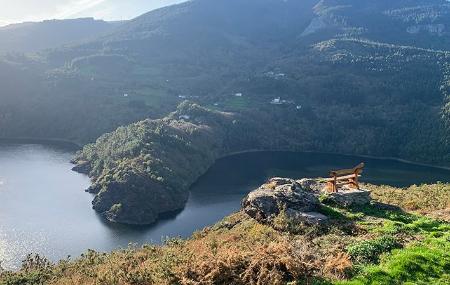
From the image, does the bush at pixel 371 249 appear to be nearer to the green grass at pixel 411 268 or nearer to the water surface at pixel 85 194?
the green grass at pixel 411 268

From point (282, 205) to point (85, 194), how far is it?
108470 mm

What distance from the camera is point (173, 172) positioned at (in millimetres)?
137625

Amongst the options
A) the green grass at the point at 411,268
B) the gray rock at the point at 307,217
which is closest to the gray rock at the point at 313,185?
the gray rock at the point at 307,217

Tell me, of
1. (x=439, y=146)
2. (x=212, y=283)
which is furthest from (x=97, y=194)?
(x=439, y=146)

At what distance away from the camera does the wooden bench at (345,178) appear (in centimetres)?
3226

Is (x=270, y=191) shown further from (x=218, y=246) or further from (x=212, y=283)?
(x=212, y=283)

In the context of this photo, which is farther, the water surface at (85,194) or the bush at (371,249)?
the water surface at (85,194)

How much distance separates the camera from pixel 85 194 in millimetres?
127188

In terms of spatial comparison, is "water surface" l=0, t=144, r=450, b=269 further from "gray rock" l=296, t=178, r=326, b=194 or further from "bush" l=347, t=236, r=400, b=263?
"bush" l=347, t=236, r=400, b=263

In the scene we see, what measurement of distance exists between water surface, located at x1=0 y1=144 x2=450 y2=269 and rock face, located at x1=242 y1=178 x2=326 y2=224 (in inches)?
2449

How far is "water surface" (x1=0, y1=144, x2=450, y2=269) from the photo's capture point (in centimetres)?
9088

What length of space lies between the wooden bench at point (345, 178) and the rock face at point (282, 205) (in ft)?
12.0

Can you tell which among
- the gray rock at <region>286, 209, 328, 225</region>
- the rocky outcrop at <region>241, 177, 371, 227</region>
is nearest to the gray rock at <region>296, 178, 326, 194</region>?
the rocky outcrop at <region>241, 177, 371, 227</region>

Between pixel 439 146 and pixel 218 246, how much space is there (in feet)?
591
